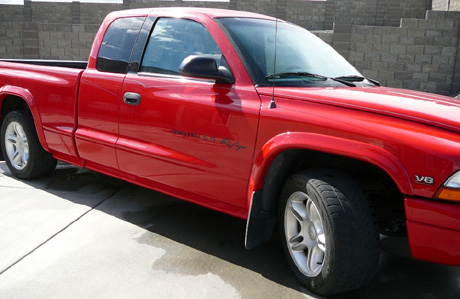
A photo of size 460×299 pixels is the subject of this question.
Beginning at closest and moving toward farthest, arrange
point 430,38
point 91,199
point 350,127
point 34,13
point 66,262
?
1. point 350,127
2. point 66,262
3. point 91,199
4. point 430,38
5. point 34,13

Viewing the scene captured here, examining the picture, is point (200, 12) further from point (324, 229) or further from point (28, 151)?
point (28, 151)

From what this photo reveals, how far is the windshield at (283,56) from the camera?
323 centimetres

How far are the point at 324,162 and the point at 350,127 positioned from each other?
16.8 inches

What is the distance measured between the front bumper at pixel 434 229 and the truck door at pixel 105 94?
2.53 meters

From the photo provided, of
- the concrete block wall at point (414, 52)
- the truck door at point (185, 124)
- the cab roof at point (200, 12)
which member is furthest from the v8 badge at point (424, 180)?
the concrete block wall at point (414, 52)

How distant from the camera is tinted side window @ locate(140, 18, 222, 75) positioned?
11.5 feet

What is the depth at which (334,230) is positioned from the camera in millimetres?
2617

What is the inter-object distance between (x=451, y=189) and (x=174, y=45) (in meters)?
2.35

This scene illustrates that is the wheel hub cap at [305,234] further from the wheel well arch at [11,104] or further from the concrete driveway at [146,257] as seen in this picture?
the wheel well arch at [11,104]

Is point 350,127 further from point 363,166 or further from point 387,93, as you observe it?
point 387,93

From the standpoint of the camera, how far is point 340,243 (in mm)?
2605

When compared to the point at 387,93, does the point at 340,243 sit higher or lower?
lower

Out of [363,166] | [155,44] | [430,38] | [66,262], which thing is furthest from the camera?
[430,38]

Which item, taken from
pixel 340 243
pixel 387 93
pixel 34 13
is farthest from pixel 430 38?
pixel 34 13
